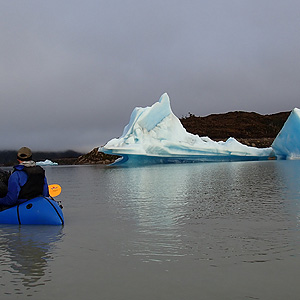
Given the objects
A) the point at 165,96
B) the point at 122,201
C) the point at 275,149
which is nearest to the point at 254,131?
the point at 275,149

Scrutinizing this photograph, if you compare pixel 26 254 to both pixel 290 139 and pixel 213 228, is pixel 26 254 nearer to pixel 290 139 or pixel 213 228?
pixel 213 228

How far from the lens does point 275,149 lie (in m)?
38.9

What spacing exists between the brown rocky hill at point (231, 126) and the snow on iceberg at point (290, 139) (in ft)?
143

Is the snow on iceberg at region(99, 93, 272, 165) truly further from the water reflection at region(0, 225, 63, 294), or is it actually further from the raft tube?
the water reflection at region(0, 225, 63, 294)

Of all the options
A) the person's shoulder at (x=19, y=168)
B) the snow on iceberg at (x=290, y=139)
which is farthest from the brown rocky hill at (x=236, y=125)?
the person's shoulder at (x=19, y=168)

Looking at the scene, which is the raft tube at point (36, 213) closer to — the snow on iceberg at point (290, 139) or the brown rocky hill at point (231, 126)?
the snow on iceberg at point (290, 139)

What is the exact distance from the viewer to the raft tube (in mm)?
5977

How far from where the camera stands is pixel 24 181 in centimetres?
601

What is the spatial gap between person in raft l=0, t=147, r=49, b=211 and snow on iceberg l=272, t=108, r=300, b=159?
99.0ft

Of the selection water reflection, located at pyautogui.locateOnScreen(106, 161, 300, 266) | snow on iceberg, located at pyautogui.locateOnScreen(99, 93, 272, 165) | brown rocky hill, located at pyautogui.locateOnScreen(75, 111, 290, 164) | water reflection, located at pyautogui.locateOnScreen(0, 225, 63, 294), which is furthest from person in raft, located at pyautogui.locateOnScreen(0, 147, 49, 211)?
brown rocky hill, located at pyautogui.locateOnScreen(75, 111, 290, 164)

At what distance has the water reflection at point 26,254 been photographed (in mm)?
3236

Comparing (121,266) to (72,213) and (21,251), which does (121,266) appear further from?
(72,213)

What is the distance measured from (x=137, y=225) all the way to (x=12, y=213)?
217 centimetres

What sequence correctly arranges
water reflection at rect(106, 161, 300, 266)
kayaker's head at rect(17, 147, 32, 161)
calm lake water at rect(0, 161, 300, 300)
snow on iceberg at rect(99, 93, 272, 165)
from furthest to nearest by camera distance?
snow on iceberg at rect(99, 93, 272, 165), kayaker's head at rect(17, 147, 32, 161), water reflection at rect(106, 161, 300, 266), calm lake water at rect(0, 161, 300, 300)
